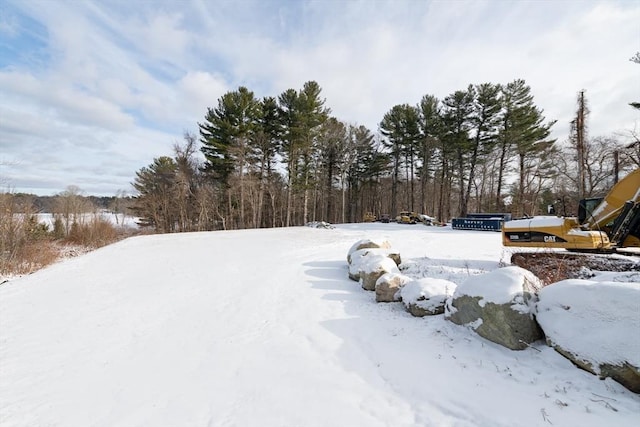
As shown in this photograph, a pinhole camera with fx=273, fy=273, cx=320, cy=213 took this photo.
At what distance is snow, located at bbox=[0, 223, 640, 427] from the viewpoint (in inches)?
105

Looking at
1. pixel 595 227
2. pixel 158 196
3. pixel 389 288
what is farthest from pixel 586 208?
pixel 158 196

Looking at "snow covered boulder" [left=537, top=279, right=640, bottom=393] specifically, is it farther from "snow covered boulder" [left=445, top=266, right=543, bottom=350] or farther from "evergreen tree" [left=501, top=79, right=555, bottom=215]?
"evergreen tree" [left=501, top=79, right=555, bottom=215]

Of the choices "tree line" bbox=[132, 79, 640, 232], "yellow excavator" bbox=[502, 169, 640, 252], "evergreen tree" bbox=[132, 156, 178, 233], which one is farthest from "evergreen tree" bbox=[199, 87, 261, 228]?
"yellow excavator" bbox=[502, 169, 640, 252]

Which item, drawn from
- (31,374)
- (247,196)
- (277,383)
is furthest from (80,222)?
(277,383)

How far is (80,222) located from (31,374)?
2864cm

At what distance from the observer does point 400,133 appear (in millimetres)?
29828

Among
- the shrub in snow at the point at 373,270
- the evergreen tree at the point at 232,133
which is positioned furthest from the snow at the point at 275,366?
the evergreen tree at the point at 232,133

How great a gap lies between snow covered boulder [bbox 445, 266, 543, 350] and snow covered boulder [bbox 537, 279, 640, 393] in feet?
0.65

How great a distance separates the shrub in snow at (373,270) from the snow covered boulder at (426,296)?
1128 mm

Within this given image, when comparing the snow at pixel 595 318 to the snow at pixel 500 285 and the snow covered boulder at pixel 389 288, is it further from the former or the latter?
the snow covered boulder at pixel 389 288

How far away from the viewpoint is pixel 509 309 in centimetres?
354

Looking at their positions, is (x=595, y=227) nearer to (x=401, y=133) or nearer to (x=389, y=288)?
(x=389, y=288)

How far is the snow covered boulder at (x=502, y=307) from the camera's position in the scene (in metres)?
3.45

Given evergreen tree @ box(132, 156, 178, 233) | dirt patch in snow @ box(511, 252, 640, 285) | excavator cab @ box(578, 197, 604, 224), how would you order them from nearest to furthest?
dirt patch in snow @ box(511, 252, 640, 285)
excavator cab @ box(578, 197, 604, 224)
evergreen tree @ box(132, 156, 178, 233)
